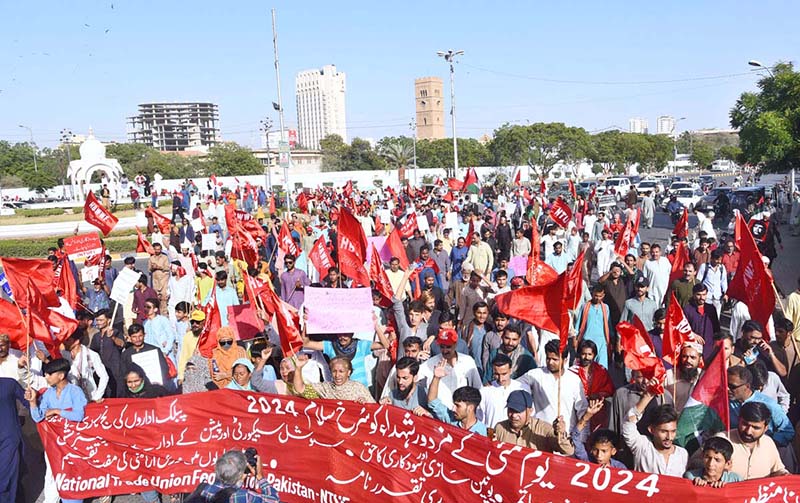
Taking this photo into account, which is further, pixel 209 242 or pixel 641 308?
pixel 209 242

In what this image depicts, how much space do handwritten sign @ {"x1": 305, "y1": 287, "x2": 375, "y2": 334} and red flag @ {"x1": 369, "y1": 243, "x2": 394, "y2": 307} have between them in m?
1.55

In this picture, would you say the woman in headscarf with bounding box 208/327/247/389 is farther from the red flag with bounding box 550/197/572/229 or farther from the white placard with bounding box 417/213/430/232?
the white placard with bounding box 417/213/430/232

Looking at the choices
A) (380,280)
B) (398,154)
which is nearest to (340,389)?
(380,280)

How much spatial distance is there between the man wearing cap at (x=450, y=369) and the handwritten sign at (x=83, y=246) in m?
7.50

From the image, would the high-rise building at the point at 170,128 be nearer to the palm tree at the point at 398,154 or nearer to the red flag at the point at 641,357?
the palm tree at the point at 398,154

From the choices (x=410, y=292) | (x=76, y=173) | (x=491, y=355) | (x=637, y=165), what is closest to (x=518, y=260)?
(x=410, y=292)

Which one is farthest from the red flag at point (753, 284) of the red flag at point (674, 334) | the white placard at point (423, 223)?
the white placard at point (423, 223)

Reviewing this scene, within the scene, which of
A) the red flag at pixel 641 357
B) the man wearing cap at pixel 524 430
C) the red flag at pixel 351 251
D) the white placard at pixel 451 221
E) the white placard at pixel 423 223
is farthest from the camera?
the white placard at pixel 451 221

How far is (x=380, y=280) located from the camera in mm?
8312

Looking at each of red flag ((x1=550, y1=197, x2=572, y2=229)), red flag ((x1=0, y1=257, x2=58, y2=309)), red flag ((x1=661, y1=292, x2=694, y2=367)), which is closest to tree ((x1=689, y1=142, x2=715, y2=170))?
red flag ((x1=550, y1=197, x2=572, y2=229))

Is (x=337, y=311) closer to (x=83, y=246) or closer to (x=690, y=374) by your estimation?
(x=690, y=374)

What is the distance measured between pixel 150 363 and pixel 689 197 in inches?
1170

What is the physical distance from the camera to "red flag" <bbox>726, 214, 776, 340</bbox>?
636 centimetres

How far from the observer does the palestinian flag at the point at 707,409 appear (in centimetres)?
455
